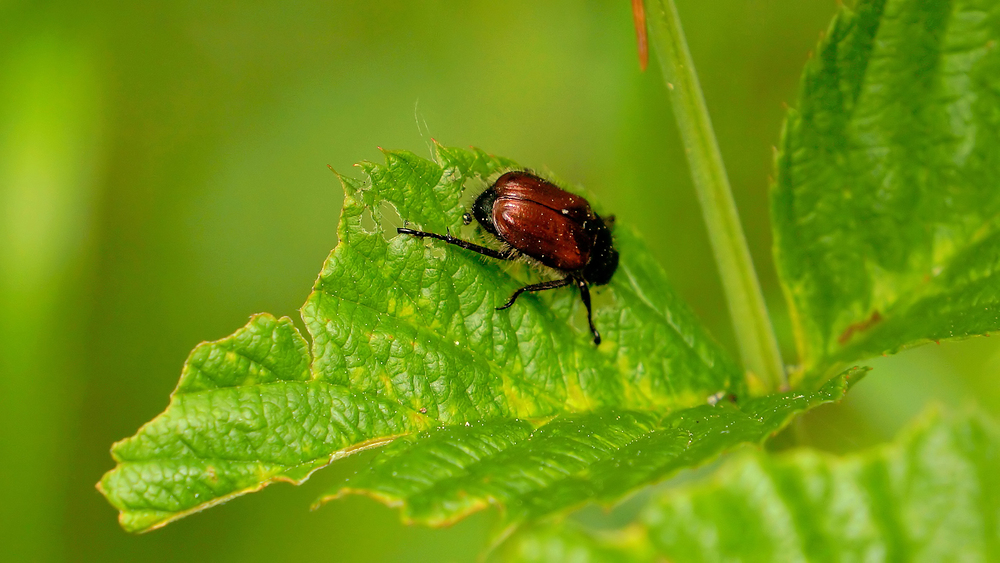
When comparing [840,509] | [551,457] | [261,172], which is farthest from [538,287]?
[261,172]

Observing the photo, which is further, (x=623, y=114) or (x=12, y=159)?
(x=623, y=114)

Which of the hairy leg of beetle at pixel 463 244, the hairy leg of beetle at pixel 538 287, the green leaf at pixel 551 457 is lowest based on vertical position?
the green leaf at pixel 551 457

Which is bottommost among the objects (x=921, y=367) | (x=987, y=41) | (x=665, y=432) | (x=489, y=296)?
(x=921, y=367)

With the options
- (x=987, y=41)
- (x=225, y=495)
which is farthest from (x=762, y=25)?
(x=225, y=495)

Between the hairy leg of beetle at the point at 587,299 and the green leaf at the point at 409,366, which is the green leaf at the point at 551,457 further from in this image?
the hairy leg of beetle at the point at 587,299

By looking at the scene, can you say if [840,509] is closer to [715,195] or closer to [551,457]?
[551,457]

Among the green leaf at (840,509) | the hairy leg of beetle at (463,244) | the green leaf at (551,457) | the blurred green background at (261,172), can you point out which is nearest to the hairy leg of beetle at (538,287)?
the hairy leg of beetle at (463,244)

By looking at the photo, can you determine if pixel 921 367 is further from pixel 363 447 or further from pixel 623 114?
pixel 363 447
